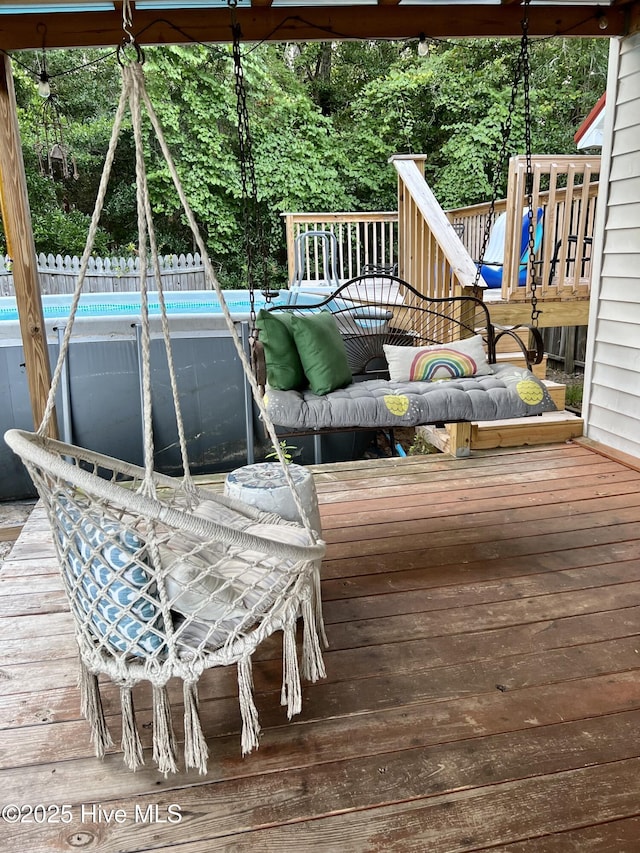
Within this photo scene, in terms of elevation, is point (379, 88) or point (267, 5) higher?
point (379, 88)

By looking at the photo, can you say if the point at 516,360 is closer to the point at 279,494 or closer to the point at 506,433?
the point at 506,433

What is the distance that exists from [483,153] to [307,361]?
910 cm

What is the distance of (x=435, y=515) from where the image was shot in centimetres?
296

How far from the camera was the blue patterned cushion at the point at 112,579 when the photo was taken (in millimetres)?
1380

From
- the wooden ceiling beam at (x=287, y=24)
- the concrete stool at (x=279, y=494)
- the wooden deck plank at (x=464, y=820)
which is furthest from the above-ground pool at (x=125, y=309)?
the wooden deck plank at (x=464, y=820)

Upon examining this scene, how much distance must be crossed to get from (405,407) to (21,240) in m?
1.99

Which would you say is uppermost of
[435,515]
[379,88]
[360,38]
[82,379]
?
[379,88]

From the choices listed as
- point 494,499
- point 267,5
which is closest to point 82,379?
point 267,5

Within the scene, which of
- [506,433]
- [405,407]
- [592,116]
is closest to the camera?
[405,407]

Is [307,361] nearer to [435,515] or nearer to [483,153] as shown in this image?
[435,515]

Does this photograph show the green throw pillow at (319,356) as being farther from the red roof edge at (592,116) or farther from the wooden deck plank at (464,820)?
the red roof edge at (592,116)

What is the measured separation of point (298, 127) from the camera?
10.8 meters

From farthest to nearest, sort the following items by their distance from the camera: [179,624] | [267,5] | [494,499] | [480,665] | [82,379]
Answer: [82,379], [494,499], [267,5], [480,665], [179,624]

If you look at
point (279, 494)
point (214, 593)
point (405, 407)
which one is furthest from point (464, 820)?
point (405, 407)
